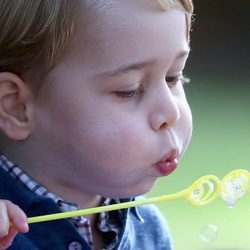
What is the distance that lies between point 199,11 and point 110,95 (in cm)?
93

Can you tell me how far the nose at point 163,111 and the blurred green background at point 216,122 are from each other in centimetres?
52

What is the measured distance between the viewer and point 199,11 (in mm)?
1482

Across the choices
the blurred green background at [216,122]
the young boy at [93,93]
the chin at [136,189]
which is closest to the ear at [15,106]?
the young boy at [93,93]

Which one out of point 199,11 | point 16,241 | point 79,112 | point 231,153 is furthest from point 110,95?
point 199,11

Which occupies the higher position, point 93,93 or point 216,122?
point 93,93

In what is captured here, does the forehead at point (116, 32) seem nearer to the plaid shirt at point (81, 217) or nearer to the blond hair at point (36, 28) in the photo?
the blond hair at point (36, 28)

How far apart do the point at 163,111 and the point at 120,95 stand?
4cm

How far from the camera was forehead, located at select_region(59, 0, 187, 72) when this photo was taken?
59cm

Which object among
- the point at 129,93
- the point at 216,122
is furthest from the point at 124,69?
the point at 216,122

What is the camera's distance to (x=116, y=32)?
586mm

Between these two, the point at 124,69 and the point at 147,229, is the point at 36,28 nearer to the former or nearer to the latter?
the point at 124,69

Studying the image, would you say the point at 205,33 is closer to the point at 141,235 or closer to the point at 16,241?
the point at 141,235

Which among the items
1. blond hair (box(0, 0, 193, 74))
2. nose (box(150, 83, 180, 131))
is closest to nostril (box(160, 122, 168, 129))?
nose (box(150, 83, 180, 131))

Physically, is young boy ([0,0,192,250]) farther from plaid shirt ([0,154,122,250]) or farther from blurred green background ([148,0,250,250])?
blurred green background ([148,0,250,250])
